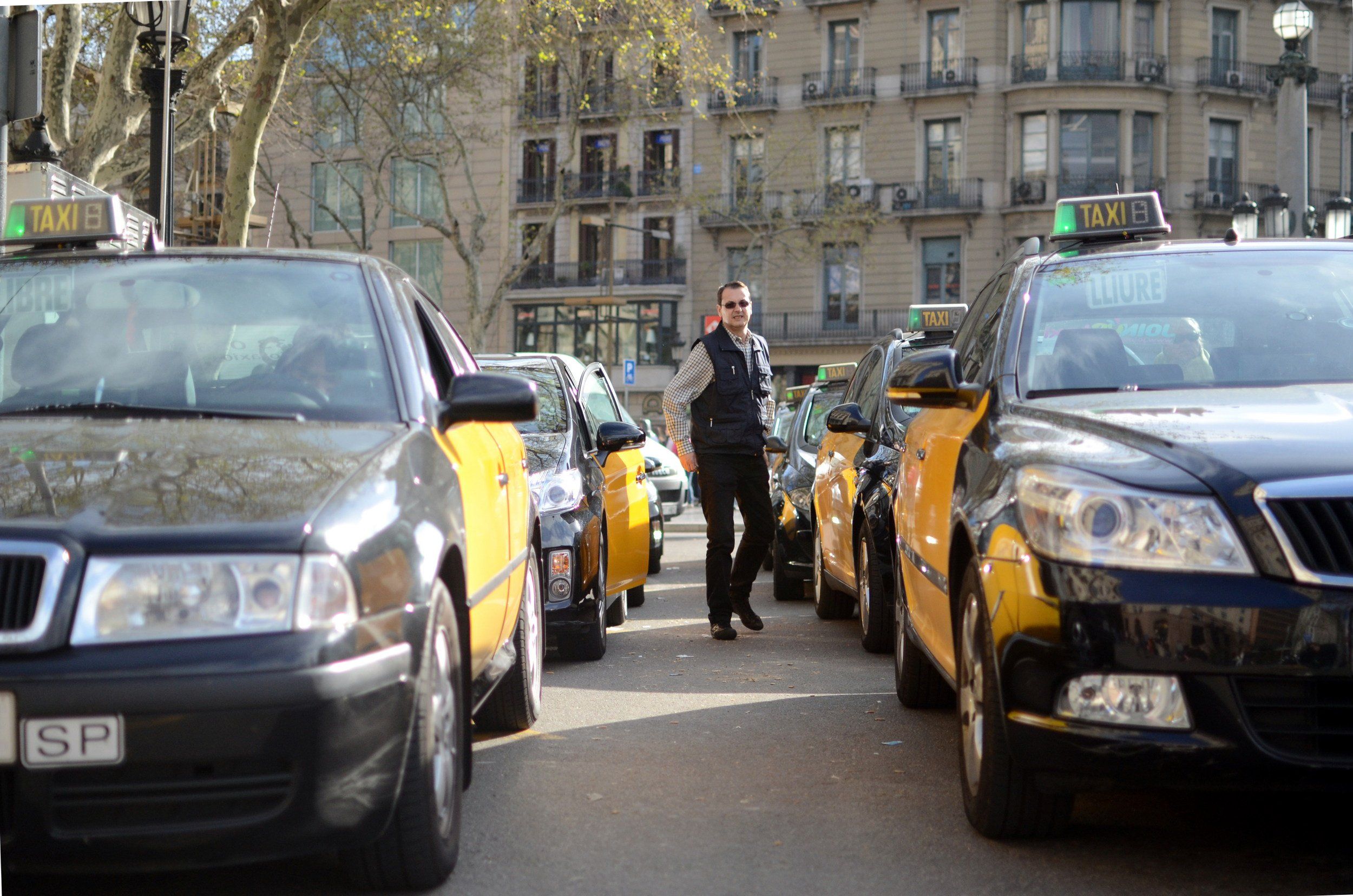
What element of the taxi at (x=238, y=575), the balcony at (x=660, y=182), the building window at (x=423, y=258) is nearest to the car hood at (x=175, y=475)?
the taxi at (x=238, y=575)

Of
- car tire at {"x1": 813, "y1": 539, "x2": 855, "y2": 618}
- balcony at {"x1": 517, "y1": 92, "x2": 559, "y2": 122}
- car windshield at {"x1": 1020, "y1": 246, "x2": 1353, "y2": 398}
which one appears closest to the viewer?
car windshield at {"x1": 1020, "y1": 246, "x2": 1353, "y2": 398}

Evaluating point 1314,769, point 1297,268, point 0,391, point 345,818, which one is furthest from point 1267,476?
point 0,391

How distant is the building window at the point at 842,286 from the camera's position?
49.2 metres

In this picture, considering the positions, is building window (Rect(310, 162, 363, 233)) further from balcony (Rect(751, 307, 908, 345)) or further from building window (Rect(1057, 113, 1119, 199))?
building window (Rect(1057, 113, 1119, 199))

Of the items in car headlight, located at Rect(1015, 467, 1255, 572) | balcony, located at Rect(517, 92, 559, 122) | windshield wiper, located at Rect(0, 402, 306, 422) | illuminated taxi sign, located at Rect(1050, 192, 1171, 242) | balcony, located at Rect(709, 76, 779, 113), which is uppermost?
balcony, located at Rect(517, 92, 559, 122)

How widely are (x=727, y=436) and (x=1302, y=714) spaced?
18.6 feet

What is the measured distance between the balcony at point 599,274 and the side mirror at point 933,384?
47.3 meters

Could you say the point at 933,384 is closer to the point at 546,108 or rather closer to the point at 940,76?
the point at 940,76

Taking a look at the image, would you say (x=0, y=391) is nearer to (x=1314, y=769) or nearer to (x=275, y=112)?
(x=1314, y=769)

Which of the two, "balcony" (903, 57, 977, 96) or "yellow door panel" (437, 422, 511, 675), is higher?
"balcony" (903, 57, 977, 96)

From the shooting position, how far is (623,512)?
953cm

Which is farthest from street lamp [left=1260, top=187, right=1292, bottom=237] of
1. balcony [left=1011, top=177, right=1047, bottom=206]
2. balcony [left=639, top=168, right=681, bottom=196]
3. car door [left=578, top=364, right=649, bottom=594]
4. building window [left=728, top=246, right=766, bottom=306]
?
balcony [left=639, top=168, right=681, bottom=196]

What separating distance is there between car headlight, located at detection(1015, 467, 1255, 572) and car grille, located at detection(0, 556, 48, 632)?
2.20 m

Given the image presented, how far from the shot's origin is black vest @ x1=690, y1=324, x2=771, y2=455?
902 centimetres
